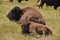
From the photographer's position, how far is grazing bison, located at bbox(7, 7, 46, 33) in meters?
8.95

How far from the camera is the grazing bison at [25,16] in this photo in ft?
29.3

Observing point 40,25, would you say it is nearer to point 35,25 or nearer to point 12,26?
point 35,25

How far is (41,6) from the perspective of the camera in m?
14.6

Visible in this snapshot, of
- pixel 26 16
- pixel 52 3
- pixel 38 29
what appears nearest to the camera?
pixel 38 29

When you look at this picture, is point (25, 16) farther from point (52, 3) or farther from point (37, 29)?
point (52, 3)

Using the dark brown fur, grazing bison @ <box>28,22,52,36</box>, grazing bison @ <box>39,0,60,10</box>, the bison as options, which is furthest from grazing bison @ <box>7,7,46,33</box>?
grazing bison @ <box>39,0,60,10</box>

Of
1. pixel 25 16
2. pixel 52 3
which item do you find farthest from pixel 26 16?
pixel 52 3

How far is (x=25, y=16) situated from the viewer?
30.8 feet

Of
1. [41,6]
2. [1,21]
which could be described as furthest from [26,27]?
[41,6]

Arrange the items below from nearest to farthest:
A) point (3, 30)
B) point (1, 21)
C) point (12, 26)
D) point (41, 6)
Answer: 1. point (3, 30)
2. point (12, 26)
3. point (1, 21)
4. point (41, 6)

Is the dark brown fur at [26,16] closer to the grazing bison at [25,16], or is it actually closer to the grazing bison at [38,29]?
the grazing bison at [25,16]

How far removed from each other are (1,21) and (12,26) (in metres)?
0.81

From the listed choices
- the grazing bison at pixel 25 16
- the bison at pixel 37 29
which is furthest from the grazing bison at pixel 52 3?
the bison at pixel 37 29

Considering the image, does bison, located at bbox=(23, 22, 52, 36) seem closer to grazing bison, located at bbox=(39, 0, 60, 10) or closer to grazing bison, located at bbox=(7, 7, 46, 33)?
grazing bison, located at bbox=(7, 7, 46, 33)
